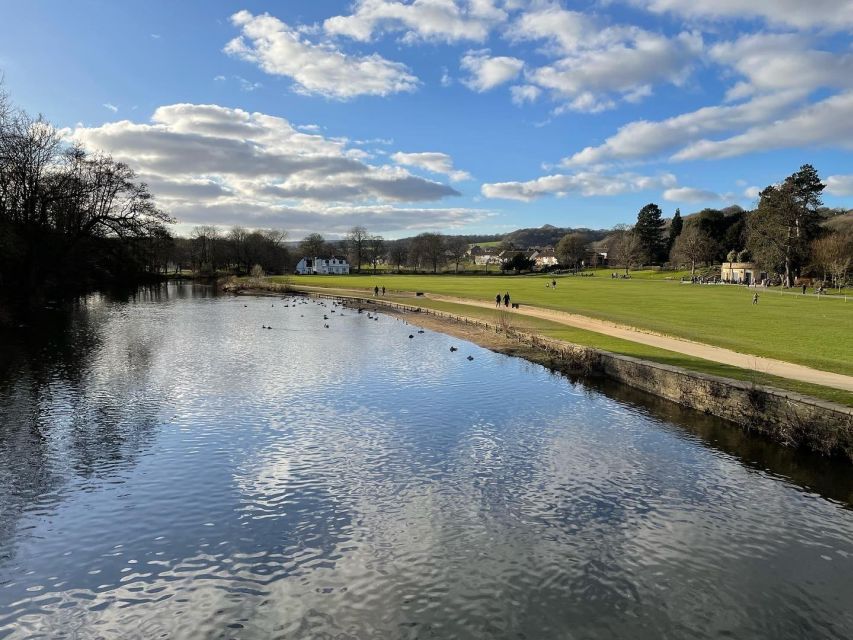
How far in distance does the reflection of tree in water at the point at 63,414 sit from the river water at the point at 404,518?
102 mm

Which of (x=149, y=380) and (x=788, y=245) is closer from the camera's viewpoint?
(x=149, y=380)

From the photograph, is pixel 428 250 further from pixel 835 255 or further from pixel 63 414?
pixel 63 414

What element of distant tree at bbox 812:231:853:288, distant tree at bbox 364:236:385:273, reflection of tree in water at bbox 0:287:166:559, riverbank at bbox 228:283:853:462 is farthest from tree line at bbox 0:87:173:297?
distant tree at bbox 364:236:385:273

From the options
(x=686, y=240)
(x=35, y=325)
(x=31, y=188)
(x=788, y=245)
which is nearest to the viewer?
(x=35, y=325)

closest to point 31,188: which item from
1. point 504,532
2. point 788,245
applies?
point 504,532

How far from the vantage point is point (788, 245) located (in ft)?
263

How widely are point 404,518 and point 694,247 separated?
11817 centimetres

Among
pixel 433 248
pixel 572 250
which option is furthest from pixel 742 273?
pixel 433 248

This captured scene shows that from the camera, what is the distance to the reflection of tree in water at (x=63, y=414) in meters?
11.1

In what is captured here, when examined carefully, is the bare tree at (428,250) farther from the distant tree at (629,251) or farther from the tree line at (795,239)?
the tree line at (795,239)

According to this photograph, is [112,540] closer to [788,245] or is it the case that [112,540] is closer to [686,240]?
[788,245]

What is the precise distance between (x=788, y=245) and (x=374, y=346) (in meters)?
78.2

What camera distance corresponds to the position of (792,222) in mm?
81188

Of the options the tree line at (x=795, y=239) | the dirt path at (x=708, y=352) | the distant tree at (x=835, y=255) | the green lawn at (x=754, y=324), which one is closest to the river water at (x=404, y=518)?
the dirt path at (x=708, y=352)
